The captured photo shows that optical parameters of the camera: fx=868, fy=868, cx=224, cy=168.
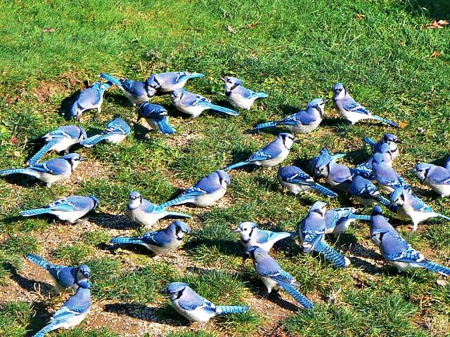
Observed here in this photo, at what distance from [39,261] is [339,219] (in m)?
2.76

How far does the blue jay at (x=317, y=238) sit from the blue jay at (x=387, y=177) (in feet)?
3.67

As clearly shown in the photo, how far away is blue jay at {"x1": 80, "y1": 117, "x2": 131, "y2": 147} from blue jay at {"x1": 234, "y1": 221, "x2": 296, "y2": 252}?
2205 mm

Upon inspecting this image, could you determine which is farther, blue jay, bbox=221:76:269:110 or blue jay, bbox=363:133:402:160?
blue jay, bbox=221:76:269:110

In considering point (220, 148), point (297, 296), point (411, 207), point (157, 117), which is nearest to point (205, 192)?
point (220, 148)

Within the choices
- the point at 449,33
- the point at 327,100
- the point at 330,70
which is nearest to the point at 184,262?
the point at 327,100

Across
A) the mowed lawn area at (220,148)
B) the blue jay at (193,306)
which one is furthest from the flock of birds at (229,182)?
the mowed lawn area at (220,148)

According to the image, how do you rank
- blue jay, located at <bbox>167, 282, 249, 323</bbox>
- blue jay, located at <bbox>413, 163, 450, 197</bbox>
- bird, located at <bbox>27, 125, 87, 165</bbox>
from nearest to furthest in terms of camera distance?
blue jay, located at <bbox>167, 282, 249, 323</bbox>
blue jay, located at <bbox>413, 163, 450, 197</bbox>
bird, located at <bbox>27, 125, 87, 165</bbox>

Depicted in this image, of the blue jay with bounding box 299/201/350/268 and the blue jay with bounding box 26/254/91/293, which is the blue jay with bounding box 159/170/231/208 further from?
the blue jay with bounding box 26/254/91/293

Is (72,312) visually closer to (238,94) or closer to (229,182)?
(229,182)

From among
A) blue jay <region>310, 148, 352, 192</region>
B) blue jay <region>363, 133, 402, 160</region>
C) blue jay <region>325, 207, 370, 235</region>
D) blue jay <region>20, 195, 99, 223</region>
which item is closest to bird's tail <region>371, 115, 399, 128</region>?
blue jay <region>363, 133, 402, 160</region>

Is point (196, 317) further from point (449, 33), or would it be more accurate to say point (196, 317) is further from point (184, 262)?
point (449, 33)

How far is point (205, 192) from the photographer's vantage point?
8539 mm

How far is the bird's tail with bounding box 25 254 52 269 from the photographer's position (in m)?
7.36

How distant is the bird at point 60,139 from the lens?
914cm
